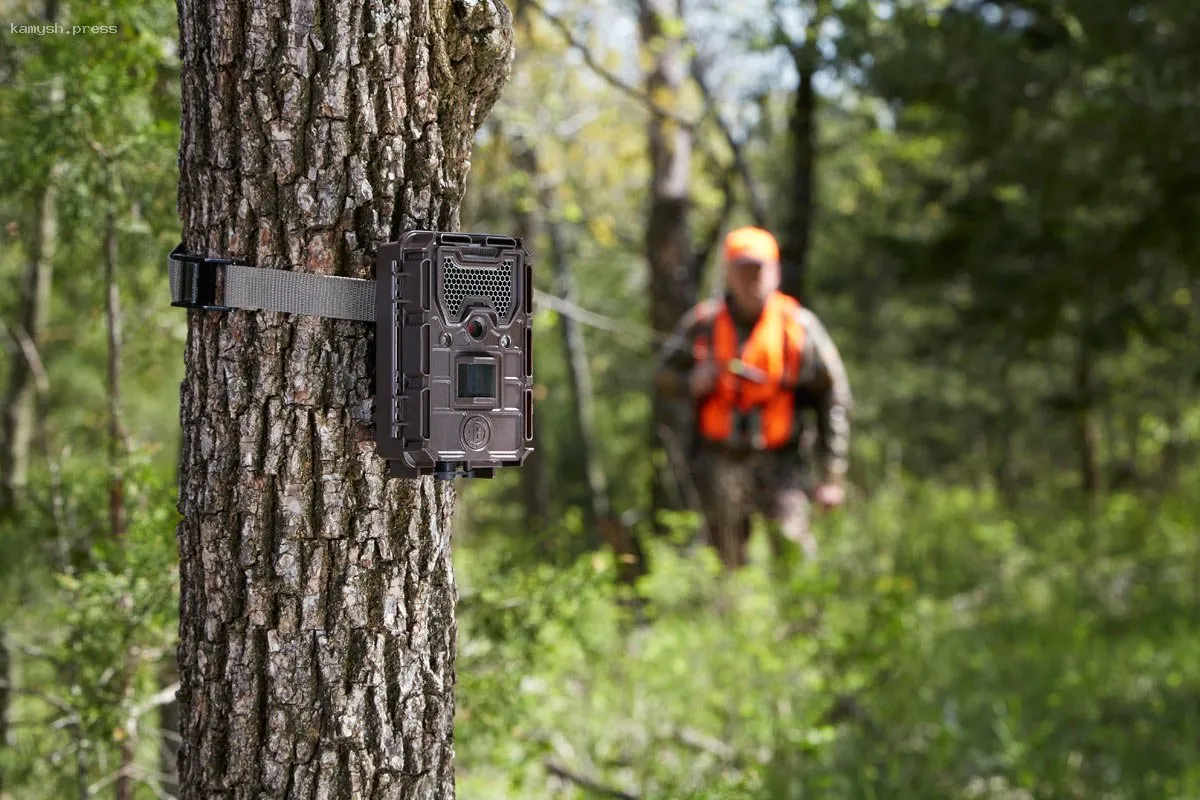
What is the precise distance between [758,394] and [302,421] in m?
5.01

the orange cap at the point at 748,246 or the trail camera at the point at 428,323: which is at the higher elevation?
the orange cap at the point at 748,246

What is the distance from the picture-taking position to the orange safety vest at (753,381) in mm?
6844

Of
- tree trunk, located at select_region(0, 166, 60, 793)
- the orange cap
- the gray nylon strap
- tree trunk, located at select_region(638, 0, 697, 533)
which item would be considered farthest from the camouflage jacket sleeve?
the gray nylon strap

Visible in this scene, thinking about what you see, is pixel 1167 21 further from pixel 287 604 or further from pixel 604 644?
pixel 287 604

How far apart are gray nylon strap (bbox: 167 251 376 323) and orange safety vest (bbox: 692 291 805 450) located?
4693 mm

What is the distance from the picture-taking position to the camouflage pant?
7.20m

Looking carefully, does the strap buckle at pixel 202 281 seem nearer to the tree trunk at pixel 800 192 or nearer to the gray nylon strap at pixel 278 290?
the gray nylon strap at pixel 278 290

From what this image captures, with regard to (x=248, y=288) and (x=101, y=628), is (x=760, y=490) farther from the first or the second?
(x=248, y=288)

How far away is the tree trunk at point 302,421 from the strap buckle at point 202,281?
1.7 inches

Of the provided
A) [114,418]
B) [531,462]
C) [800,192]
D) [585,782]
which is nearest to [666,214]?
[800,192]

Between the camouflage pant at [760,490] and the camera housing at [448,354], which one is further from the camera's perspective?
the camouflage pant at [760,490]

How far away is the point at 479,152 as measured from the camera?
5.85 m

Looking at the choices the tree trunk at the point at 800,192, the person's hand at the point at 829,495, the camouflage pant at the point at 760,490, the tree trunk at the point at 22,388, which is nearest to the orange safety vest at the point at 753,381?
the camouflage pant at the point at 760,490

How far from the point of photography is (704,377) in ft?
22.5
